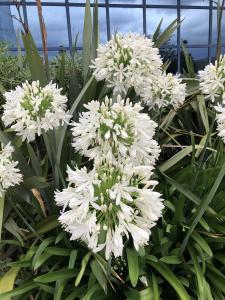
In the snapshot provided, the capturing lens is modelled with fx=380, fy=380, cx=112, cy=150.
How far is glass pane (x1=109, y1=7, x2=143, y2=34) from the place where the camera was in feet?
23.1

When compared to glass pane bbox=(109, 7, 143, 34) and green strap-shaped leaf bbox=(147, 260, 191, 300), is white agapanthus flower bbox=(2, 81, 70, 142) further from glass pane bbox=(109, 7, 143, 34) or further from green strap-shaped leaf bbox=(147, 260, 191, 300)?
glass pane bbox=(109, 7, 143, 34)

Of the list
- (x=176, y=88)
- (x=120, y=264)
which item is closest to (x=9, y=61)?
(x=176, y=88)

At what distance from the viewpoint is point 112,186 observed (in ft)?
3.08

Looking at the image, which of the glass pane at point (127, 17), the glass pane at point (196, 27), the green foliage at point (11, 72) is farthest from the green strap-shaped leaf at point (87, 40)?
the glass pane at point (196, 27)

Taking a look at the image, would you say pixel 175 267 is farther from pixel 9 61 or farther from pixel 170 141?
pixel 9 61

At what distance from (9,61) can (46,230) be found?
4.05 ft

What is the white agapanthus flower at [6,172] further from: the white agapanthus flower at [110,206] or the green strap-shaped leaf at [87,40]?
the green strap-shaped leaf at [87,40]

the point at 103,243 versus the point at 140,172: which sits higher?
the point at 140,172

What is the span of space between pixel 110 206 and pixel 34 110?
425 mm

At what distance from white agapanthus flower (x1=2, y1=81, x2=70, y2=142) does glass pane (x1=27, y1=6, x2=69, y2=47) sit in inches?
223

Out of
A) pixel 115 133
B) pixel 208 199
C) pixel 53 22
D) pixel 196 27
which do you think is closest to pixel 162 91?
pixel 208 199

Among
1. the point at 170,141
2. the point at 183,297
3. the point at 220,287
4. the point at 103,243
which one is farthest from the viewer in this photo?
the point at 170,141

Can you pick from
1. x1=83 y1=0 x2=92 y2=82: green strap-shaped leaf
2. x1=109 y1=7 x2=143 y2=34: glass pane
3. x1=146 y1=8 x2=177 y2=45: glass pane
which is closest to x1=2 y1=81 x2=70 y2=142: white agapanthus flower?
x1=83 y1=0 x2=92 y2=82: green strap-shaped leaf

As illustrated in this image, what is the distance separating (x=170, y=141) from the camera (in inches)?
90.7
